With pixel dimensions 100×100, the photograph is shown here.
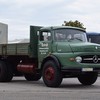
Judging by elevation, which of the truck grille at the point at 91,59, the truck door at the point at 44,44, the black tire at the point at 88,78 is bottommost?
the black tire at the point at 88,78

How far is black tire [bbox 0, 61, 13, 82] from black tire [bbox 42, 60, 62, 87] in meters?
3.20

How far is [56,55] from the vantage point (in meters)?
17.4

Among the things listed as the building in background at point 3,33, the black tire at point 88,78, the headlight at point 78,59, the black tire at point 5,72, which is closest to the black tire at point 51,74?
the headlight at point 78,59

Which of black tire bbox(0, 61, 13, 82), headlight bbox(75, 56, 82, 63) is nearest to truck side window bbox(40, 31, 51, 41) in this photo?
headlight bbox(75, 56, 82, 63)

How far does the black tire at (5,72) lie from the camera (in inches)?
806

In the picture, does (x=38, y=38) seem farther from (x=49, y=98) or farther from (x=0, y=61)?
(x=49, y=98)

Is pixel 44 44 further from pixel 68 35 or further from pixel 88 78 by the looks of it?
pixel 88 78

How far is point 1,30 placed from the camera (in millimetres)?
27094

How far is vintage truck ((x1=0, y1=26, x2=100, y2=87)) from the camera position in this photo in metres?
16.9

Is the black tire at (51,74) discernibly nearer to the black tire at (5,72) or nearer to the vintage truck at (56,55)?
the vintage truck at (56,55)

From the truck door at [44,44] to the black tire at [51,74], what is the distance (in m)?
0.50

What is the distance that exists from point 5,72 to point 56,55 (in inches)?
155

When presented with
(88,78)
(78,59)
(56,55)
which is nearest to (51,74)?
(56,55)

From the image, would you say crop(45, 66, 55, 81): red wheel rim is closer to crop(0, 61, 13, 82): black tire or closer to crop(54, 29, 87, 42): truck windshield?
crop(54, 29, 87, 42): truck windshield
